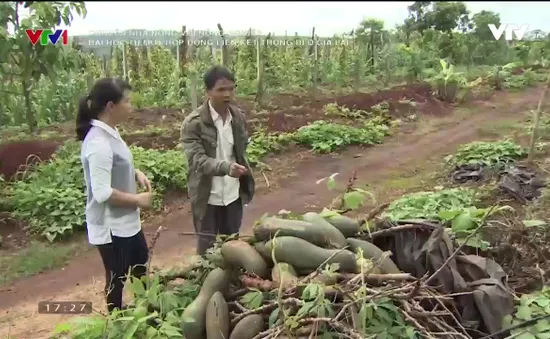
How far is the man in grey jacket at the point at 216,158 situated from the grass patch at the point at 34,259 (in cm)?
230

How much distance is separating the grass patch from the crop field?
0.07 feet

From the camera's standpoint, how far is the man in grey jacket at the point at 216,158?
370cm

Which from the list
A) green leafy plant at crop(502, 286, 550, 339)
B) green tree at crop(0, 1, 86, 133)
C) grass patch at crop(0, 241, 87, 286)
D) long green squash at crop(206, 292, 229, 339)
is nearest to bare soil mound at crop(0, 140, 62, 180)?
green tree at crop(0, 1, 86, 133)

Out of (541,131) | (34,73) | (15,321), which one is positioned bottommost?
(15,321)

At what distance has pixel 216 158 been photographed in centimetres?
386

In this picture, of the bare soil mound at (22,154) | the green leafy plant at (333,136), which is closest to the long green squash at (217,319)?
the bare soil mound at (22,154)

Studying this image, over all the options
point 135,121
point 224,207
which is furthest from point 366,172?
point 224,207

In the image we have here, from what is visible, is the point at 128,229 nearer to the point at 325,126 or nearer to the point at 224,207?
the point at 224,207

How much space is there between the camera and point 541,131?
32.8 feet

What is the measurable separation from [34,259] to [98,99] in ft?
9.92

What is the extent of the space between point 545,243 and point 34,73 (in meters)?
5.86

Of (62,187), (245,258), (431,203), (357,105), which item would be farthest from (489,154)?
(245,258)

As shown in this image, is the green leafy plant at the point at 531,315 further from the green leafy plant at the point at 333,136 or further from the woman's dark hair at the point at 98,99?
the green leafy plant at the point at 333,136

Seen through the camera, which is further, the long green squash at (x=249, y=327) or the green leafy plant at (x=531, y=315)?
the green leafy plant at (x=531, y=315)
